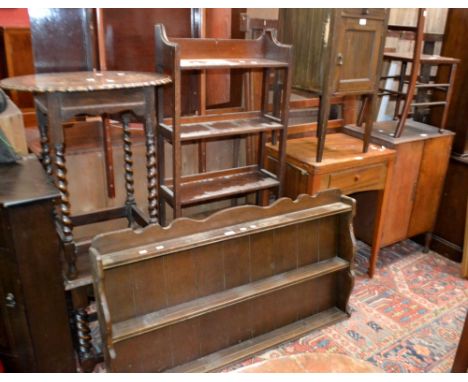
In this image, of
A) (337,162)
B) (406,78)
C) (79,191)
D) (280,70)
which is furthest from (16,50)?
(406,78)

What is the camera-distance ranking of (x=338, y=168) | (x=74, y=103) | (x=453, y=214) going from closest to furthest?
(x=74, y=103)
(x=338, y=168)
(x=453, y=214)

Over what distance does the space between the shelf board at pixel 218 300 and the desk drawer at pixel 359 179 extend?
1.33ft

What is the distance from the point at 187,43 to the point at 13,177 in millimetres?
971

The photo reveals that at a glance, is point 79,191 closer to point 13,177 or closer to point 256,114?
point 13,177

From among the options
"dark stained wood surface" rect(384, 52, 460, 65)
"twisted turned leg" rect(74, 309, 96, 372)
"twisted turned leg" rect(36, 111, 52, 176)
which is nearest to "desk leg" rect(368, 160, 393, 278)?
"dark stained wood surface" rect(384, 52, 460, 65)

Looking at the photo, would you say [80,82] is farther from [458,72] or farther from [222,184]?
[458,72]

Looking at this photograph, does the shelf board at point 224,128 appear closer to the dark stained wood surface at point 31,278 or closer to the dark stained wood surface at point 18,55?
the dark stained wood surface at point 31,278

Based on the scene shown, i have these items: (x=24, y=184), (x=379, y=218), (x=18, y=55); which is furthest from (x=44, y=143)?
(x=379, y=218)

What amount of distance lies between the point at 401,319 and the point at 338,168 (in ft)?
2.94

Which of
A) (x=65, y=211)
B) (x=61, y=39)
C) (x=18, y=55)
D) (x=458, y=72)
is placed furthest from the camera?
(x=18, y=55)

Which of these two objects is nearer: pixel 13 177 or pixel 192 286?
pixel 13 177

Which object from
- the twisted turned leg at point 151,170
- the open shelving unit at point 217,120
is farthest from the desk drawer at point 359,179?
the twisted turned leg at point 151,170

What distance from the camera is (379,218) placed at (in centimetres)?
266

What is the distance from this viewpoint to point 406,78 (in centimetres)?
272
